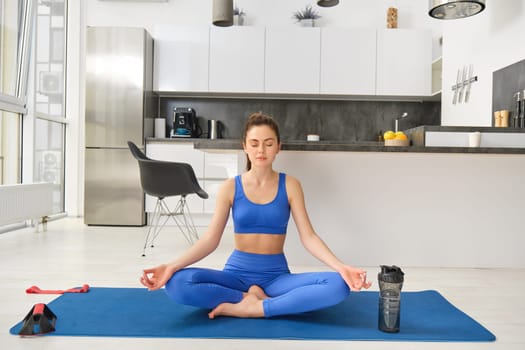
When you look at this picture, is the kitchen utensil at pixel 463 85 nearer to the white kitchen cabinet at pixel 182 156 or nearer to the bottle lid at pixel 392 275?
the white kitchen cabinet at pixel 182 156

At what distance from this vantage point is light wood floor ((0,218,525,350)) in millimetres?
1806

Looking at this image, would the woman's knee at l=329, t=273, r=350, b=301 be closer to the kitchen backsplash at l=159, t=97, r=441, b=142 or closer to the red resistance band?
the red resistance band

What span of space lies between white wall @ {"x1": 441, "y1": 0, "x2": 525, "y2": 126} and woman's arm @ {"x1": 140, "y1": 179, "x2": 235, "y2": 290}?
114 inches

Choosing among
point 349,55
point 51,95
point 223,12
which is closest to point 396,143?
point 223,12

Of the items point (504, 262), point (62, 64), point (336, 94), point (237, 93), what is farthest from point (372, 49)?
point (62, 64)

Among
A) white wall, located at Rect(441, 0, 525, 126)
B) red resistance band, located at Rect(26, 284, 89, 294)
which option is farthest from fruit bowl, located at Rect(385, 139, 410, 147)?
red resistance band, located at Rect(26, 284, 89, 294)

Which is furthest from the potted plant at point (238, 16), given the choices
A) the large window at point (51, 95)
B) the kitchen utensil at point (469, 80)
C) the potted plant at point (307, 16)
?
the kitchen utensil at point (469, 80)

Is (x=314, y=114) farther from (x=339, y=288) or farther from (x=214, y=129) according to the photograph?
(x=339, y=288)

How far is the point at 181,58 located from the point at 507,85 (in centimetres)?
351

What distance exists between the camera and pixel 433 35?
606 centimetres

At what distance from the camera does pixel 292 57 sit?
5926mm

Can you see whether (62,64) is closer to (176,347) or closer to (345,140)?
(345,140)

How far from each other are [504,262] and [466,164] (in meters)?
0.72

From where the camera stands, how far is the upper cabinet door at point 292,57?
5914 mm
